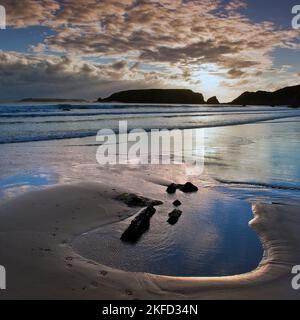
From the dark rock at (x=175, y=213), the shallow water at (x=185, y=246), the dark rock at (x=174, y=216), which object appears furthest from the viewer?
the dark rock at (x=175, y=213)

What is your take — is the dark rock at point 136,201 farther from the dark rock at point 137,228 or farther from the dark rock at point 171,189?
the dark rock at point 137,228

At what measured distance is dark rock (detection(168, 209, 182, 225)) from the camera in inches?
238

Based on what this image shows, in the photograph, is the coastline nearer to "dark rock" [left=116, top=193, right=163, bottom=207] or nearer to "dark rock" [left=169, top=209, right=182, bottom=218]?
"dark rock" [left=116, top=193, right=163, bottom=207]

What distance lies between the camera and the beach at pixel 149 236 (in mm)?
4031

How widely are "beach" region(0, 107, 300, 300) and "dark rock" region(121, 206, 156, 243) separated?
10cm

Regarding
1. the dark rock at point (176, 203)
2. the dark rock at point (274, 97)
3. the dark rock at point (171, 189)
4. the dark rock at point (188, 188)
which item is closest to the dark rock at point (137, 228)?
the dark rock at point (176, 203)

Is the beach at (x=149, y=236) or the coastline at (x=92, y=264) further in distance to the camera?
the beach at (x=149, y=236)

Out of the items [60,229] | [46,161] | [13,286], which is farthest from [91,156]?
[13,286]

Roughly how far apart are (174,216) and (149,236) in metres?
0.91

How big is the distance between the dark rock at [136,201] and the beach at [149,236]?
17 centimetres

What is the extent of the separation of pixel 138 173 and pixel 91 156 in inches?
138

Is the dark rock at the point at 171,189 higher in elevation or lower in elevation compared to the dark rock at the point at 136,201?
higher

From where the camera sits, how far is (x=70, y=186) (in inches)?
329
